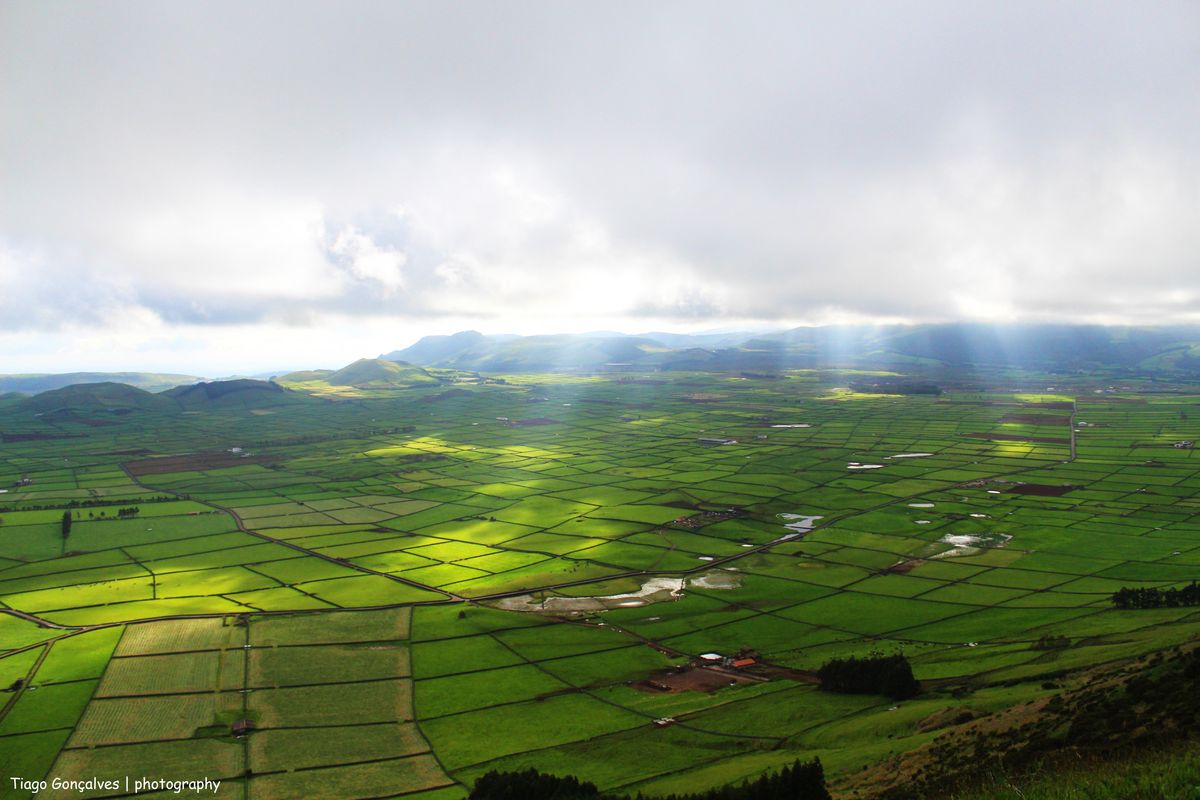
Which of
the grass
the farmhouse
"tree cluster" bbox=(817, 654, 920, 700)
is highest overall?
the grass

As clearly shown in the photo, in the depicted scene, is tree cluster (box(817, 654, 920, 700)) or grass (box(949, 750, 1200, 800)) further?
tree cluster (box(817, 654, 920, 700))

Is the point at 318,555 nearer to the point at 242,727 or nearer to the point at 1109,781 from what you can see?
the point at 242,727

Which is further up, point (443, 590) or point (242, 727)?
point (242, 727)

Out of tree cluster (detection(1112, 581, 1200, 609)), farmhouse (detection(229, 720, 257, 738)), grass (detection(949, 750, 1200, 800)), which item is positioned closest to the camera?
grass (detection(949, 750, 1200, 800))

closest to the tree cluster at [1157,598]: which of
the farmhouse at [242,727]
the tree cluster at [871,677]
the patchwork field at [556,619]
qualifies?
the patchwork field at [556,619]

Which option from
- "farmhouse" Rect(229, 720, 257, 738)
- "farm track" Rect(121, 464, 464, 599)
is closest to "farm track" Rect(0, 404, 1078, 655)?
"farm track" Rect(121, 464, 464, 599)

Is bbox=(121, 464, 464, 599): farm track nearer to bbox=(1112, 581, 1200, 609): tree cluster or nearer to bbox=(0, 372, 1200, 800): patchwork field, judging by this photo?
bbox=(0, 372, 1200, 800): patchwork field

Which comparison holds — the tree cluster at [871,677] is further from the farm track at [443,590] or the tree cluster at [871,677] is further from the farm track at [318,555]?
the farm track at [318,555]

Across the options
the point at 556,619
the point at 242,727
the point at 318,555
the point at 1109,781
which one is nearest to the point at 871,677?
the point at 1109,781
